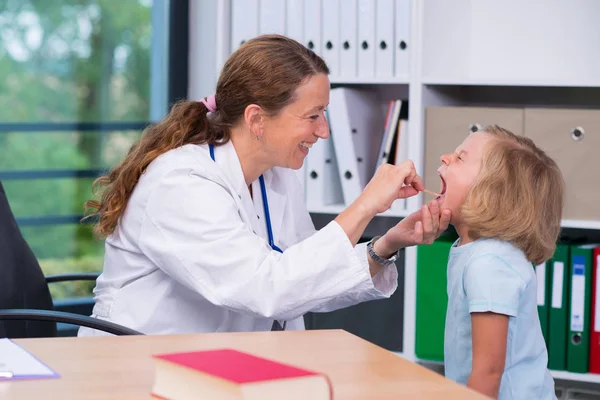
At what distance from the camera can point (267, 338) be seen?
1.35 meters

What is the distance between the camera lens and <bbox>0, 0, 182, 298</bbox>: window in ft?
9.73

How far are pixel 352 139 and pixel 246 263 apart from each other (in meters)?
1.16

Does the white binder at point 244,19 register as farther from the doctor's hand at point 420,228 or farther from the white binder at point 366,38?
the doctor's hand at point 420,228

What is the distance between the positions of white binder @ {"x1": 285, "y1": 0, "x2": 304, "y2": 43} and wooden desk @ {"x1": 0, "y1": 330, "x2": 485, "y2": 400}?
160cm

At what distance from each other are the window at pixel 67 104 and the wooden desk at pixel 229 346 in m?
1.80

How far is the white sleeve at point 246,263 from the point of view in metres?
1.64

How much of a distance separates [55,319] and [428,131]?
1.37m

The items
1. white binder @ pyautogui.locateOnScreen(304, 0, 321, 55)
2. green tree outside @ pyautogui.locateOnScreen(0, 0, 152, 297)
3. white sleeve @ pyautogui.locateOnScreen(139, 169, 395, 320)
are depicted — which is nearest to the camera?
white sleeve @ pyautogui.locateOnScreen(139, 169, 395, 320)

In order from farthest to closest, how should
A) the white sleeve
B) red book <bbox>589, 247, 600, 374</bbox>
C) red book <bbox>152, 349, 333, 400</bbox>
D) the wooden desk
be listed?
red book <bbox>589, 247, 600, 374</bbox> < the white sleeve < the wooden desk < red book <bbox>152, 349, 333, 400</bbox>

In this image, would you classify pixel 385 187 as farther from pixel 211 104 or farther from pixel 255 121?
pixel 211 104

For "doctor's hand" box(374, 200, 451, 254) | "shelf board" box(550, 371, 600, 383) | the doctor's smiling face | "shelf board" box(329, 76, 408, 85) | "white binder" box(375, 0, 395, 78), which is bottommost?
"shelf board" box(550, 371, 600, 383)

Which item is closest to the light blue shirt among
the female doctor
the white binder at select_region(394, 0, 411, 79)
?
the female doctor

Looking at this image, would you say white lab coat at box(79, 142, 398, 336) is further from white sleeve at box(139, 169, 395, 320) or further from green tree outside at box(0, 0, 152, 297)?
green tree outside at box(0, 0, 152, 297)

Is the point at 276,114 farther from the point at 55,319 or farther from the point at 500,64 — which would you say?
the point at 500,64
